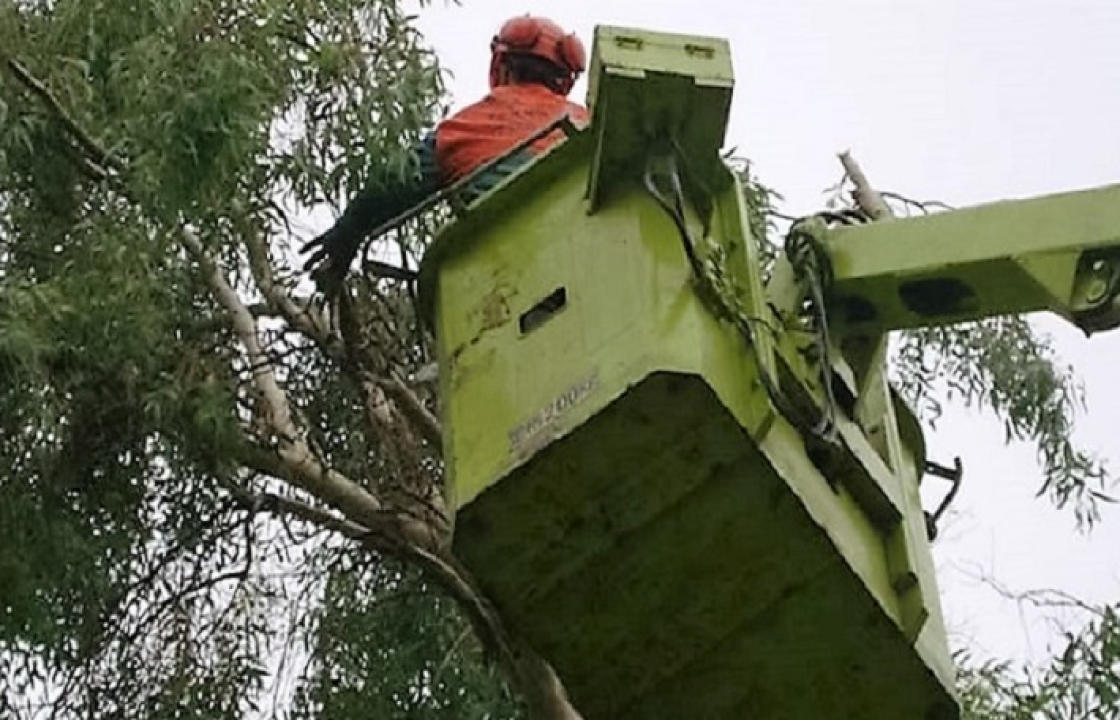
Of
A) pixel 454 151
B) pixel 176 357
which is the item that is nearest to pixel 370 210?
pixel 454 151

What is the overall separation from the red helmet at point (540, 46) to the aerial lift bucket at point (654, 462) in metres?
0.75

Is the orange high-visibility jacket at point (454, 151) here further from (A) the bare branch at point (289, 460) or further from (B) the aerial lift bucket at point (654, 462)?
(A) the bare branch at point (289, 460)

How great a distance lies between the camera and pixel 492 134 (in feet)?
17.3

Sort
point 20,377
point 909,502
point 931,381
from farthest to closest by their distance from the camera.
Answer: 1. point 931,381
2. point 20,377
3. point 909,502

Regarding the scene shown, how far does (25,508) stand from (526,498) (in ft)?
7.20

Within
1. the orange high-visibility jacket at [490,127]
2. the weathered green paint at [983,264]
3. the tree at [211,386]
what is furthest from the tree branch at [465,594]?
the weathered green paint at [983,264]

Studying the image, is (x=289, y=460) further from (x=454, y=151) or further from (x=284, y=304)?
(x=454, y=151)

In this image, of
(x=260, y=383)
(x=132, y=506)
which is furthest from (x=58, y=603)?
(x=260, y=383)

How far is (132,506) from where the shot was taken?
670cm

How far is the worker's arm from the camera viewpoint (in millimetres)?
5352

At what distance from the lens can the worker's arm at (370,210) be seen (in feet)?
17.6

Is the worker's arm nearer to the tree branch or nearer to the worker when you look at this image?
the worker

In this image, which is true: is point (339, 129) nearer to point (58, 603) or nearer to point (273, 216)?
point (273, 216)

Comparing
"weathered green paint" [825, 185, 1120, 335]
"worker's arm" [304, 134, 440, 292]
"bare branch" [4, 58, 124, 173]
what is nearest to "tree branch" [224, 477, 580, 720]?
"bare branch" [4, 58, 124, 173]
